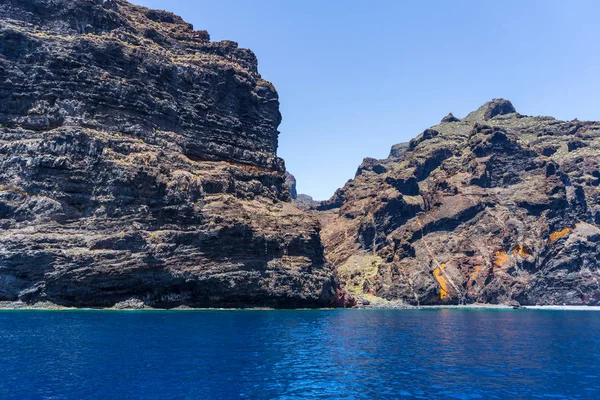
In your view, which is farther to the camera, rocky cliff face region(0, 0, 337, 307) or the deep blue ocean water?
rocky cliff face region(0, 0, 337, 307)

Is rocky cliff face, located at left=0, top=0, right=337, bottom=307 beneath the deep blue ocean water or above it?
above

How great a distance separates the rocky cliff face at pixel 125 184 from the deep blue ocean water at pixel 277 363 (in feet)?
113

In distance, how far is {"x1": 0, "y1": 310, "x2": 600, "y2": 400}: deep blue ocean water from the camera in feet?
99.9

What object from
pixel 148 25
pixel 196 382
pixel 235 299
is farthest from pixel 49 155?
pixel 196 382

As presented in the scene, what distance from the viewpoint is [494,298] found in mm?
180375

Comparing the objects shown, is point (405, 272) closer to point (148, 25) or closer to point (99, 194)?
point (99, 194)

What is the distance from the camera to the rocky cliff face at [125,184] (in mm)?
97562

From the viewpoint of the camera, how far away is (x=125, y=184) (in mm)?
106500

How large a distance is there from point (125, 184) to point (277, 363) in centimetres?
8064

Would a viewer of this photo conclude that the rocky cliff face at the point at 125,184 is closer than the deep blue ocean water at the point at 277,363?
No

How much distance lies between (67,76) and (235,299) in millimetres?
78785

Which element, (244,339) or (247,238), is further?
(247,238)

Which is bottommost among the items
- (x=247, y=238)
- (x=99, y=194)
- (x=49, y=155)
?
(x=247, y=238)

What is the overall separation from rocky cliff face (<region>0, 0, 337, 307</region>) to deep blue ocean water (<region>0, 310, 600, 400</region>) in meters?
34.3
